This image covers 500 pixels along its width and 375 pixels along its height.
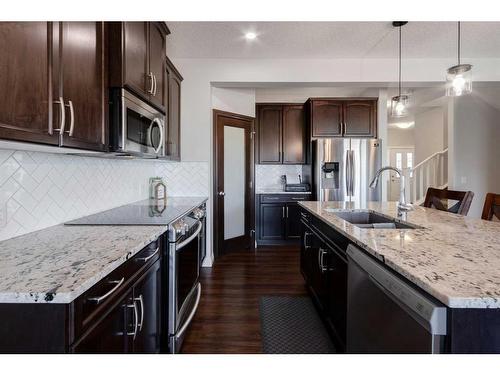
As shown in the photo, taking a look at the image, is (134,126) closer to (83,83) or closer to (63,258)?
(83,83)

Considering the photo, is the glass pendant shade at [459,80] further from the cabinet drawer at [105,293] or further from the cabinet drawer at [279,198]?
the cabinet drawer at [279,198]

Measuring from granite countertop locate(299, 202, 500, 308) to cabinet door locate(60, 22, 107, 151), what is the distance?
1.32 m

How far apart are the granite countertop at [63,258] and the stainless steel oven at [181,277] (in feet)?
0.62

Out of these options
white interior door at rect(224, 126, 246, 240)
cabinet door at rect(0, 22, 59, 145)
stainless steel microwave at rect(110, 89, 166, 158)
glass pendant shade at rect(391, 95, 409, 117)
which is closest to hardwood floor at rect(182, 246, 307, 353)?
white interior door at rect(224, 126, 246, 240)

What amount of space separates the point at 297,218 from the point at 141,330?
11.9 ft

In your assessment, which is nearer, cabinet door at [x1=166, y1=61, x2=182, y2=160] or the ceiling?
the ceiling

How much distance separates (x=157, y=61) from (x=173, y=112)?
35.5 inches

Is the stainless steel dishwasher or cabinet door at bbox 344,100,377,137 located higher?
cabinet door at bbox 344,100,377,137

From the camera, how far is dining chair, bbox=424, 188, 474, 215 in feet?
7.51

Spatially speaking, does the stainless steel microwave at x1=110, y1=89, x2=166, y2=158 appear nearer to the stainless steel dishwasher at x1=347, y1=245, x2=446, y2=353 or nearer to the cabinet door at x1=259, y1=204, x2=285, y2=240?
the stainless steel dishwasher at x1=347, y1=245, x2=446, y2=353

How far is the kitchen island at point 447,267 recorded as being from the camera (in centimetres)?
72
